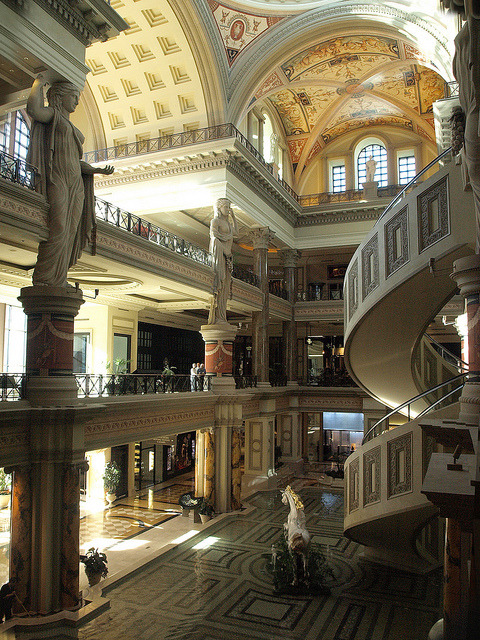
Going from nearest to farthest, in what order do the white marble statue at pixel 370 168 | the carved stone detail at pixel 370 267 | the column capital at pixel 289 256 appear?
1. the carved stone detail at pixel 370 267
2. the white marble statue at pixel 370 168
3. the column capital at pixel 289 256

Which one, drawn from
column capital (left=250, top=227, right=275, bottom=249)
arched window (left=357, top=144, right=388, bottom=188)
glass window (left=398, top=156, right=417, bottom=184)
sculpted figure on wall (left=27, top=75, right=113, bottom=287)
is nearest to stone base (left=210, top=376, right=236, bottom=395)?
column capital (left=250, top=227, right=275, bottom=249)

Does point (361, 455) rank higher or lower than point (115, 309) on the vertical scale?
lower

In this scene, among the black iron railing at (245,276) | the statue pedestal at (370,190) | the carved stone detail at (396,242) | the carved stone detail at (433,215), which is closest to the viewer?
the carved stone detail at (433,215)

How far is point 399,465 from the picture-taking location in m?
7.95

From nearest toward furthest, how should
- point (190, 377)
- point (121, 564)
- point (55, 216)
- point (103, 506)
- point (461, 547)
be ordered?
point (461, 547), point (55, 216), point (121, 564), point (190, 377), point (103, 506)

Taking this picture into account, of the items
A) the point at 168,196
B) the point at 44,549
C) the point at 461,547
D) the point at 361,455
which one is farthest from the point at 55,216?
the point at 168,196

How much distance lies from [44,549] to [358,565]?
19.6ft

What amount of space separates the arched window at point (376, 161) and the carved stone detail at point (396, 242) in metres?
14.7

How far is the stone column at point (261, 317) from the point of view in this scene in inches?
741

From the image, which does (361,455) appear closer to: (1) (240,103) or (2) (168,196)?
(2) (168,196)

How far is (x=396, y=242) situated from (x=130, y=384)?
6139mm

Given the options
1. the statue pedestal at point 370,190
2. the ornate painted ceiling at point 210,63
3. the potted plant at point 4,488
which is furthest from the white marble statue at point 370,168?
the potted plant at point 4,488

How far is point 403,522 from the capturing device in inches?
358

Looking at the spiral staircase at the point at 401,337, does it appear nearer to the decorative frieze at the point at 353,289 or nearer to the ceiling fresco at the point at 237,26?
the decorative frieze at the point at 353,289
